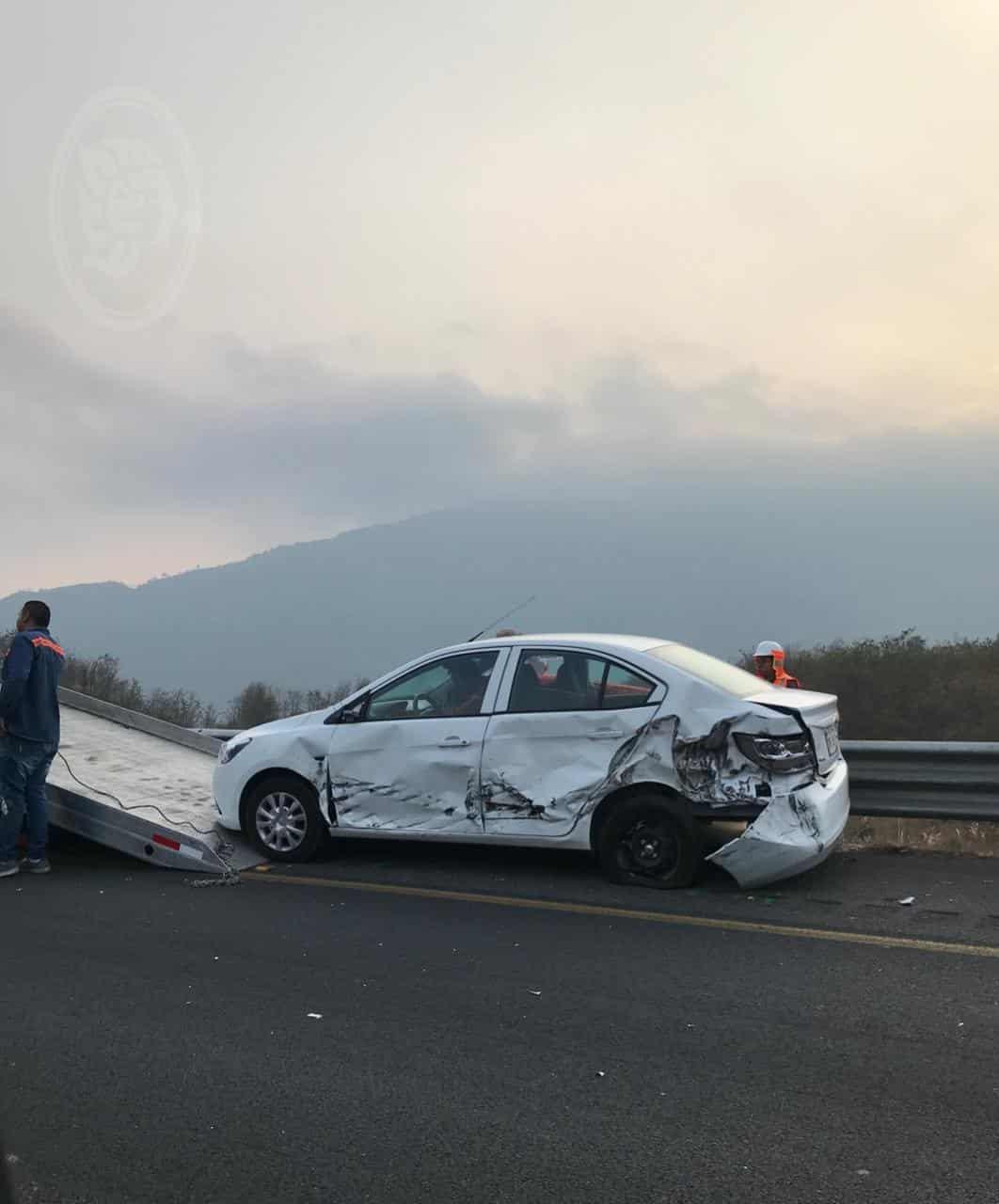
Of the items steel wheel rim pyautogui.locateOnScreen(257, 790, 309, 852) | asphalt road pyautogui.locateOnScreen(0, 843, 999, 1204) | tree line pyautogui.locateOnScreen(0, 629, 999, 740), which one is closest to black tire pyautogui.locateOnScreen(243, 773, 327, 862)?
steel wheel rim pyautogui.locateOnScreen(257, 790, 309, 852)

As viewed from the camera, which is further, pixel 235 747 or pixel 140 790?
pixel 140 790

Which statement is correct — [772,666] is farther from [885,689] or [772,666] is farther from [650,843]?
[885,689]

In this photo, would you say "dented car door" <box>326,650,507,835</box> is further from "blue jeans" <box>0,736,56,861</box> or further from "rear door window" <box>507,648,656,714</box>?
"blue jeans" <box>0,736,56,861</box>

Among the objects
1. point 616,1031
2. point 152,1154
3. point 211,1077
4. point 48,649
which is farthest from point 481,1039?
point 48,649

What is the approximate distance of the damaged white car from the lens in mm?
6680

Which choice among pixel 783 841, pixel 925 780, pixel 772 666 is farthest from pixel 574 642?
pixel 925 780

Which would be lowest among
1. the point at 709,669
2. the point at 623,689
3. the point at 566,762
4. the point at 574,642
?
the point at 566,762

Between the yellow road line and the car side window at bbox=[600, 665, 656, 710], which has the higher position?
the car side window at bbox=[600, 665, 656, 710]

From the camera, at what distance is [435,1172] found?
135 inches

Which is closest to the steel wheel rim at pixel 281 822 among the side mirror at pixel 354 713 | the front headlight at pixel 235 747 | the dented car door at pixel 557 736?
the front headlight at pixel 235 747

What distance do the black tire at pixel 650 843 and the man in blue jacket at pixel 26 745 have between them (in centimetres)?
412

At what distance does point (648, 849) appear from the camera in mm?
6965

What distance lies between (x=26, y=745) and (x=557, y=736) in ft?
12.7

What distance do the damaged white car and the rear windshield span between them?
2 cm
